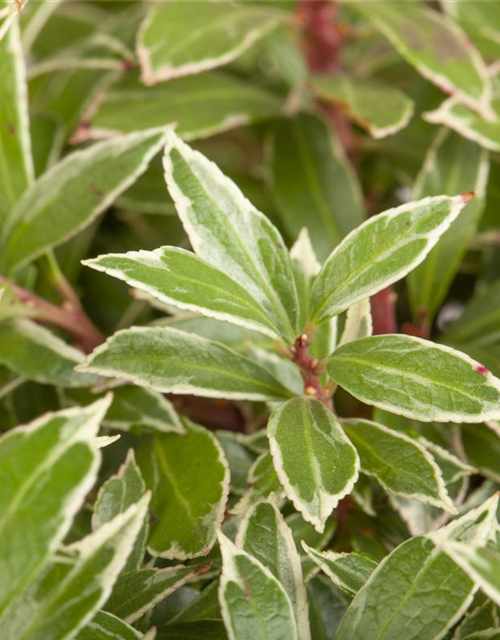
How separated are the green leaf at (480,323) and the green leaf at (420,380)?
1.00 feet

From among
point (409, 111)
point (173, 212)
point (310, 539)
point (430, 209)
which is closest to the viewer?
point (430, 209)

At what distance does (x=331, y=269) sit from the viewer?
0.68 meters

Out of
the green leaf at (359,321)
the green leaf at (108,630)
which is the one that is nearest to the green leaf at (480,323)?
the green leaf at (359,321)

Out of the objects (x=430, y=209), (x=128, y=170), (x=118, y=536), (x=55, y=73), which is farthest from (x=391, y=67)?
(x=118, y=536)

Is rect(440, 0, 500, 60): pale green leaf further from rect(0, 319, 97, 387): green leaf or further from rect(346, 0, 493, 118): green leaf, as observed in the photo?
rect(0, 319, 97, 387): green leaf

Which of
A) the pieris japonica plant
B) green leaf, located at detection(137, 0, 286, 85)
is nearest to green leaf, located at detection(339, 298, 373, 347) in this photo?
the pieris japonica plant

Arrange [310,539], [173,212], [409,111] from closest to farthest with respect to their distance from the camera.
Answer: [310,539] < [409,111] < [173,212]

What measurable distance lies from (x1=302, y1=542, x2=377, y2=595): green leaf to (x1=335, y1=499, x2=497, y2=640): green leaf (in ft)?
0.06

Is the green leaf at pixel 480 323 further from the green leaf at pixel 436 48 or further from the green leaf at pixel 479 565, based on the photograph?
the green leaf at pixel 479 565

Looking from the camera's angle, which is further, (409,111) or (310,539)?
(409,111)

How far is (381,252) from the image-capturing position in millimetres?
650

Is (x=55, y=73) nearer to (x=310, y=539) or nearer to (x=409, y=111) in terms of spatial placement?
(x=409, y=111)

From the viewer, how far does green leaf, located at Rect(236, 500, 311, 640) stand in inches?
25.5

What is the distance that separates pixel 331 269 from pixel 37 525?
1.00 ft
